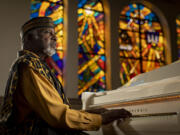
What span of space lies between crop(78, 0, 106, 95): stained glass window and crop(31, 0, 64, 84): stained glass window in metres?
0.46

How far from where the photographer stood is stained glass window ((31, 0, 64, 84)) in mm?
6324

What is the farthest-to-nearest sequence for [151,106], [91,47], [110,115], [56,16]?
[91,47]
[56,16]
[151,106]
[110,115]

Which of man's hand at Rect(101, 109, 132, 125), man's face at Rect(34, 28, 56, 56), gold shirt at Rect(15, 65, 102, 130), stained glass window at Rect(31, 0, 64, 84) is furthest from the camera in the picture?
stained glass window at Rect(31, 0, 64, 84)

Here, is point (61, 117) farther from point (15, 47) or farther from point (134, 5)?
point (134, 5)

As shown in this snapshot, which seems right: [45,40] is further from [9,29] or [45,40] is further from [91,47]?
[91,47]

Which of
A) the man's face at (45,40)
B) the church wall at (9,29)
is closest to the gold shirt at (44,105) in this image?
the man's face at (45,40)

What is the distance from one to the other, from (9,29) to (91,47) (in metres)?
2.08

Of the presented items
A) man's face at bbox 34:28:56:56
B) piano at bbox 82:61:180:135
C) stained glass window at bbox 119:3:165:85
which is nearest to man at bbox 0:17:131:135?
man's face at bbox 34:28:56:56

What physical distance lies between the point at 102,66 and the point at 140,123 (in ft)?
16.7

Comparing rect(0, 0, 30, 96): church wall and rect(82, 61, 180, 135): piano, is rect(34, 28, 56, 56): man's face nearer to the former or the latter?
rect(82, 61, 180, 135): piano

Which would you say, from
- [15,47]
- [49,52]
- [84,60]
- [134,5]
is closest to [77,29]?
[84,60]

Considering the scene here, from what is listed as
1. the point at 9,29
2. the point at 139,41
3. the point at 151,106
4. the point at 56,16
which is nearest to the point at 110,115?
the point at 151,106

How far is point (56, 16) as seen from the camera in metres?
6.59

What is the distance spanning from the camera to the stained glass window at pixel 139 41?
284 inches
